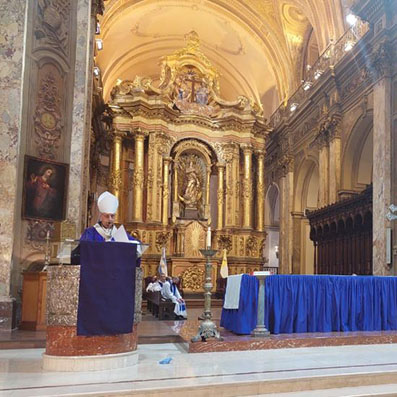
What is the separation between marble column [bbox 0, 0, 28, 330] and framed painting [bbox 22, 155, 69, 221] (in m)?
0.27

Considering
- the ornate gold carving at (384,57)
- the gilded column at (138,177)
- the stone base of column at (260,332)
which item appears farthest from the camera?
the gilded column at (138,177)

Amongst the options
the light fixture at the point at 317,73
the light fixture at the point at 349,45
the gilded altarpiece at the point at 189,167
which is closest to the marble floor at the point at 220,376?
the light fixture at the point at 349,45

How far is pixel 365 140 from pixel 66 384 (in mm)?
12370

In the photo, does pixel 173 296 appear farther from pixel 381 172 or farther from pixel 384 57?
pixel 384 57

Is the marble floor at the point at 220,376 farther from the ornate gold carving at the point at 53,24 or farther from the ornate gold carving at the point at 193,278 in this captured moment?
the ornate gold carving at the point at 193,278

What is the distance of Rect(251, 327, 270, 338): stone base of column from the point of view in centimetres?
604

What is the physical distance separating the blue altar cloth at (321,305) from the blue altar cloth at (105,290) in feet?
7.46

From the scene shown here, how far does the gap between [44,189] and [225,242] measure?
9.76m

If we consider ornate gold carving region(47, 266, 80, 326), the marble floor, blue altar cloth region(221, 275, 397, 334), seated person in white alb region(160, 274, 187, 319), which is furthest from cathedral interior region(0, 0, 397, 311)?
the marble floor

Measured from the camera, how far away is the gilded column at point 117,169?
53.3ft

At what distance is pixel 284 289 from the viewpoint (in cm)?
654

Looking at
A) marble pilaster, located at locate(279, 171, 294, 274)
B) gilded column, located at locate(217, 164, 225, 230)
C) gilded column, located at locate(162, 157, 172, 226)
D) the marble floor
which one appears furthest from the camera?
marble pilaster, located at locate(279, 171, 294, 274)

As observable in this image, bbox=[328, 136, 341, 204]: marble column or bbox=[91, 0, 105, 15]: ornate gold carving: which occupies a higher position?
bbox=[91, 0, 105, 15]: ornate gold carving

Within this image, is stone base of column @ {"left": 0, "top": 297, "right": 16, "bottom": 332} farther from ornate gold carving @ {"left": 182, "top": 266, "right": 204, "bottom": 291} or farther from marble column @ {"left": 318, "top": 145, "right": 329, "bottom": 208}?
marble column @ {"left": 318, "top": 145, "right": 329, "bottom": 208}
